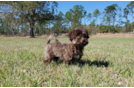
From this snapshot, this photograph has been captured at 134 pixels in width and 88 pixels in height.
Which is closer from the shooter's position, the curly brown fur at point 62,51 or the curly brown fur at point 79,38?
the curly brown fur at point 79,38

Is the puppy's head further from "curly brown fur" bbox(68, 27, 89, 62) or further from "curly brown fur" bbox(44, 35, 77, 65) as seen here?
"curly brown fur" bbox(44, 35, 77, 65)

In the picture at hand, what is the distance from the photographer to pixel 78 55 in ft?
9.84

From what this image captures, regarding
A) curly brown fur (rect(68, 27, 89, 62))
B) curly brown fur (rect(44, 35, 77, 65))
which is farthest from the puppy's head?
curly brown fur (rect(44, 35, 77, 65))

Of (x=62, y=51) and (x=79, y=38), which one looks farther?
(x=62, y=51)

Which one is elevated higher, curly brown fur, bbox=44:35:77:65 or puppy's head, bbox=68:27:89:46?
puppy's head, bbox=68:27:89:46

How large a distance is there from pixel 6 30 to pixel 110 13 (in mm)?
69008

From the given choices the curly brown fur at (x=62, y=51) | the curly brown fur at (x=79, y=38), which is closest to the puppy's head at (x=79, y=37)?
the curly brown fur at (x=79, y=38)

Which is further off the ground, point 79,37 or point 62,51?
point 79,37

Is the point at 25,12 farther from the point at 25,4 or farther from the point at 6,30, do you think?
the point at 6,30

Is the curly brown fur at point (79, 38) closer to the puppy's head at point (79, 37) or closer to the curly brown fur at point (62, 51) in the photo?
the puppy's head at point (79, 37)

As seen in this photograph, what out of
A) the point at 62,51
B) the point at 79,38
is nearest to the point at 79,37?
the point at 79,38

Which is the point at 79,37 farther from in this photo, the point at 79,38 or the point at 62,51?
the point at 62,51

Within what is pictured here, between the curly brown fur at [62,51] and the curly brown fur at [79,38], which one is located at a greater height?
the curly brown fur at [79,38]

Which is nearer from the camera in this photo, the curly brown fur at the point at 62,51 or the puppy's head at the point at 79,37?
the puppy's head at the point at 79,37
